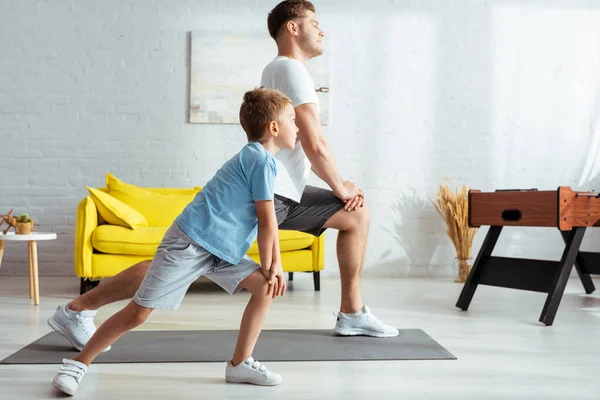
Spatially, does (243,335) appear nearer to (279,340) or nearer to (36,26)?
(279,340)

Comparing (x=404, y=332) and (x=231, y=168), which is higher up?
(x=231, y=168)

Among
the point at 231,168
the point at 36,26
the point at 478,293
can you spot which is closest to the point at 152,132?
the point at 36,26

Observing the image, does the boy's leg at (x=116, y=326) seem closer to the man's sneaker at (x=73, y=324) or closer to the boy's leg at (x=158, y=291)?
the boy's leg at (x=158, y=291)

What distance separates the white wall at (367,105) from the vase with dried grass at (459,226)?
263 millimetres

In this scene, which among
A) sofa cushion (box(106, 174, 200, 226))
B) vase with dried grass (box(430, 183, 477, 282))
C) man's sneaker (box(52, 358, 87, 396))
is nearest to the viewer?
man's sneaker (box(52, 358, 87, 396))

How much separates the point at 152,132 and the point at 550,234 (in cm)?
345

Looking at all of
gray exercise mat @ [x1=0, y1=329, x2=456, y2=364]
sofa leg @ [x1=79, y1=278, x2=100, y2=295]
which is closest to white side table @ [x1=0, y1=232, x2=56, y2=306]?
sofa leg @ [x1=79, y1=278, x2=100, y2=295]

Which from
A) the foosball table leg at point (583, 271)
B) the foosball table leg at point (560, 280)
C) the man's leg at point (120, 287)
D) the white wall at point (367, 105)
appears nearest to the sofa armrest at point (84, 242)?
the white wall at point (367, 105)

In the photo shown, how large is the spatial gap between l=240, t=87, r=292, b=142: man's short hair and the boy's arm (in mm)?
243

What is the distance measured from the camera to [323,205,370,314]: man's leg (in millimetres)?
2820

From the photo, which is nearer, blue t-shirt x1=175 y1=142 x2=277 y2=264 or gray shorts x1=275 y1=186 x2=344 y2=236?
blue t-shirt x1=175 y1=142 x2=277 y2=264

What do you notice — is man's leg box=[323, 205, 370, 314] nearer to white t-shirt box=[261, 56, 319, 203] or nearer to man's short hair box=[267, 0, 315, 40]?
white t-shirt box=[261, 56, 319, 203]

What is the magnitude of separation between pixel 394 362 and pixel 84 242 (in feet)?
8.31

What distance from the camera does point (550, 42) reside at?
230 inches
